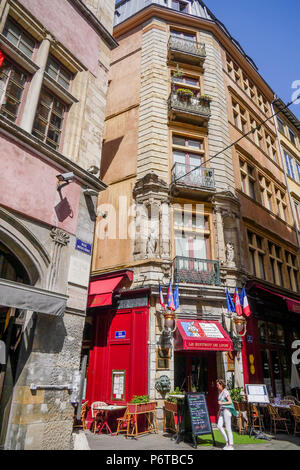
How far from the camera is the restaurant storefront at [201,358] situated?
32.4 ft

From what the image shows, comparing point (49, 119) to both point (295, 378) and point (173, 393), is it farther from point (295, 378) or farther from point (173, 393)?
point (295, 378)

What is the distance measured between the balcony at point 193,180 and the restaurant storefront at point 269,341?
14.7 ft

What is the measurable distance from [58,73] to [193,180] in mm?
6654

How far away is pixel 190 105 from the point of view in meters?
14.8

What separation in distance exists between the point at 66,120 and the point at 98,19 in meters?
4.69

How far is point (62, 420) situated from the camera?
6.18 metres

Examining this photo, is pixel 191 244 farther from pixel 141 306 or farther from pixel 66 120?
pixel 66 120

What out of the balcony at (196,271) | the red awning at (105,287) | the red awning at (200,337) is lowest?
the red awning at (200,337)

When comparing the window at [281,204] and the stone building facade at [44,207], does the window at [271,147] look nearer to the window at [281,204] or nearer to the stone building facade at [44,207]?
the window at [281,204]

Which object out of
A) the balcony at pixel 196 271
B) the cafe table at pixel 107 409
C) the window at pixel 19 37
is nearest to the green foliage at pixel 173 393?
the cafe table at pixel 107 409

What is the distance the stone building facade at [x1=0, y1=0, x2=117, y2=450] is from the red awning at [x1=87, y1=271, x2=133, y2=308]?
3320 mm

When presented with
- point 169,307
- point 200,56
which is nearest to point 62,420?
point 169,307

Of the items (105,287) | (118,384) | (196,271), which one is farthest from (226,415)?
(105,287)
